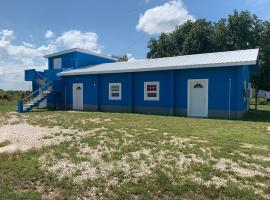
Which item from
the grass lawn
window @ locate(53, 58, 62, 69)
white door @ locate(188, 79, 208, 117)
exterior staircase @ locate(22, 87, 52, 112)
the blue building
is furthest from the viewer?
window @ locate(53, 58, 62, 69)

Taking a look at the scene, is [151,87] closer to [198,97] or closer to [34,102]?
[198,97]

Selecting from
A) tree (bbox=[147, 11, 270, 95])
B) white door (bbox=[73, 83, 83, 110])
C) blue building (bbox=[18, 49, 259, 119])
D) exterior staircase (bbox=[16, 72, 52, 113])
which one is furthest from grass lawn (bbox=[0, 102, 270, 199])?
tree (bbox=[147, 11, 270, 95])

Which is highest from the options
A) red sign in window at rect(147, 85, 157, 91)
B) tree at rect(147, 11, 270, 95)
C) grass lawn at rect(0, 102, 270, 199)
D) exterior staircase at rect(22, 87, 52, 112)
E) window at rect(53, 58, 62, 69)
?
tree at rect(147, 11, 270, 95)

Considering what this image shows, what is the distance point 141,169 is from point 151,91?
11.7 m

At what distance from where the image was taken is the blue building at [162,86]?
14.0 meters

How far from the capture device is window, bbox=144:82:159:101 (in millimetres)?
16438

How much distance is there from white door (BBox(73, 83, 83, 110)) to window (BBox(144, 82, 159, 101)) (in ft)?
18.6

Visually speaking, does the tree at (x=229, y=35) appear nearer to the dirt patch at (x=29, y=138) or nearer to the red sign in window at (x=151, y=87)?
the red sign in window at (x=151, y=87)

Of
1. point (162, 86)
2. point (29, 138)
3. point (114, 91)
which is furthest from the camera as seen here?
point (114, 91)

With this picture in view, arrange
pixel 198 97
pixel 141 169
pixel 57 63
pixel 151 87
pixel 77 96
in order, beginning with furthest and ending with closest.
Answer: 1. pixel 57 63
2. pixel 77 96
3. pixel 151 87
4. pixel 198 97
5. pixel 141 169

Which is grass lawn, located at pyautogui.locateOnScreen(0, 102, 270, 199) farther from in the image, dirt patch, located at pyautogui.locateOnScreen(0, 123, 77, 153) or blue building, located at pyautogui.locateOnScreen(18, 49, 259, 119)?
blue building, located at pyautogui.locateOnScreen(18, 49, 259, 119)

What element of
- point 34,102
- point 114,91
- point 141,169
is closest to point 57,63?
point 34,102

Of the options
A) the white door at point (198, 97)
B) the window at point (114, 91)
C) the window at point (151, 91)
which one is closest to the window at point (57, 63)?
the window at point (114, 91)

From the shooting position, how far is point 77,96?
20.6m
